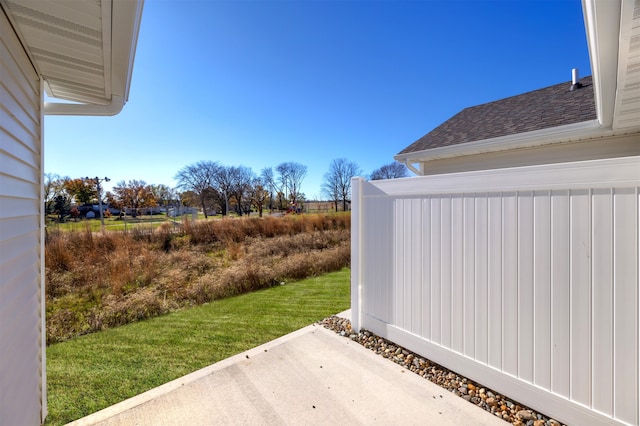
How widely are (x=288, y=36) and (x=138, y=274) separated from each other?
6561 mm

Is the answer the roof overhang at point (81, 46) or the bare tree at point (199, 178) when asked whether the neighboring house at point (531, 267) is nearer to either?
the roof overhang at point (81, 46)

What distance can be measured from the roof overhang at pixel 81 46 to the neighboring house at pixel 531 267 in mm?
2439

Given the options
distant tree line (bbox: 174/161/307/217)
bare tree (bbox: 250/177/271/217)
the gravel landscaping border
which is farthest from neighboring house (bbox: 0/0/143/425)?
bare tree (bbox: 250/177/271/217)

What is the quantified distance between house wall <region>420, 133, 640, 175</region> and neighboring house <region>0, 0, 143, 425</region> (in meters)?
5.97

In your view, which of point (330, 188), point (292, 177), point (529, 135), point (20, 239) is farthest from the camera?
point (292, 177)

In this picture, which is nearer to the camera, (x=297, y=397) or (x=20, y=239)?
(x=20, y=239)

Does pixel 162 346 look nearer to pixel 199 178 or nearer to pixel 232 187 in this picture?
pixel 232 187

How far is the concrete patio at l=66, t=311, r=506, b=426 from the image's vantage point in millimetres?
1934

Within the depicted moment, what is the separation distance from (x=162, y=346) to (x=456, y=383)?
3090 millimetres

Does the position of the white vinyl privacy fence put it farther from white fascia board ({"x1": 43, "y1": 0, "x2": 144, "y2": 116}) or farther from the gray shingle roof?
the gray shingle roof

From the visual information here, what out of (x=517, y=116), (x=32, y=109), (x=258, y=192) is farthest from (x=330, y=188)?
(x=32, y=109)

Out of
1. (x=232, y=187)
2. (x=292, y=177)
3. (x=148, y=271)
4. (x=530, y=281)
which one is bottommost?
(x=148, y=271)

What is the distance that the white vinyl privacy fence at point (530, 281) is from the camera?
157 centimetres

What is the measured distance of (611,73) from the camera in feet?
7.09
